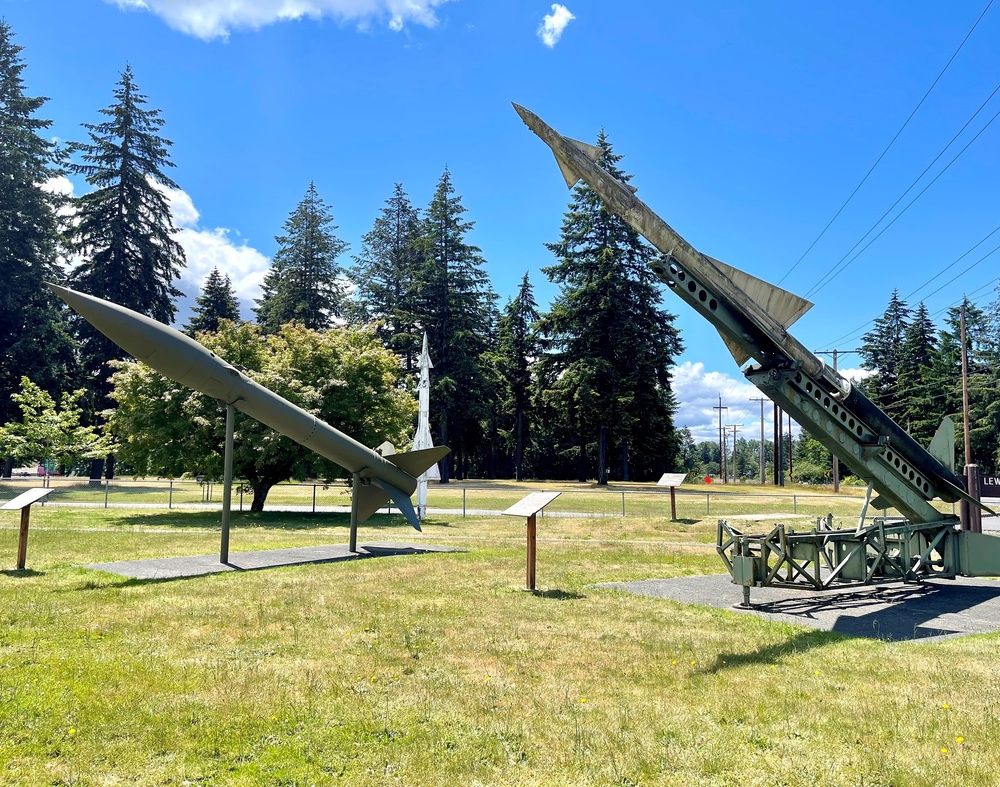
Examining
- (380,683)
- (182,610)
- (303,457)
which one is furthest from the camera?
(303,457)

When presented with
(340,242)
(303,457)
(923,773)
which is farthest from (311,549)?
(340,242)

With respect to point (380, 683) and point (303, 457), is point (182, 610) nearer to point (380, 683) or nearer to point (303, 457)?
point (380, 683)

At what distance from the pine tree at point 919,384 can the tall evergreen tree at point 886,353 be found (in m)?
1.05

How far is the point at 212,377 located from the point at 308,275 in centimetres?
4093

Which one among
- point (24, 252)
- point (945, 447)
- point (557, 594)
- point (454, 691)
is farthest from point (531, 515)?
point (24, 252)

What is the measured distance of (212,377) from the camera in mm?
10750

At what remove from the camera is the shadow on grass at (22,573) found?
9711mm

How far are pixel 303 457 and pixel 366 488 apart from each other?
6.39 m

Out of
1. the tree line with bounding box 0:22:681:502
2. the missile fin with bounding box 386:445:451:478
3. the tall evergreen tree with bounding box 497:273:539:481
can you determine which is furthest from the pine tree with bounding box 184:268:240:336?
the missile fin with bounding box 386:445:451:478

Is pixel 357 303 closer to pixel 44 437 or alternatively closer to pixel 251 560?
pixel 44 437

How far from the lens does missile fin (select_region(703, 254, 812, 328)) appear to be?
7.66 meters

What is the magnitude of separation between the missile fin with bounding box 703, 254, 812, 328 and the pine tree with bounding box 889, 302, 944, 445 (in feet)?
159

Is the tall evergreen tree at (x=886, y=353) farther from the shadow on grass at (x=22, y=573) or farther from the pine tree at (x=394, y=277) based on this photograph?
the shadow on grass at (x=22, y=573)

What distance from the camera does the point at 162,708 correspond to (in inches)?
187
